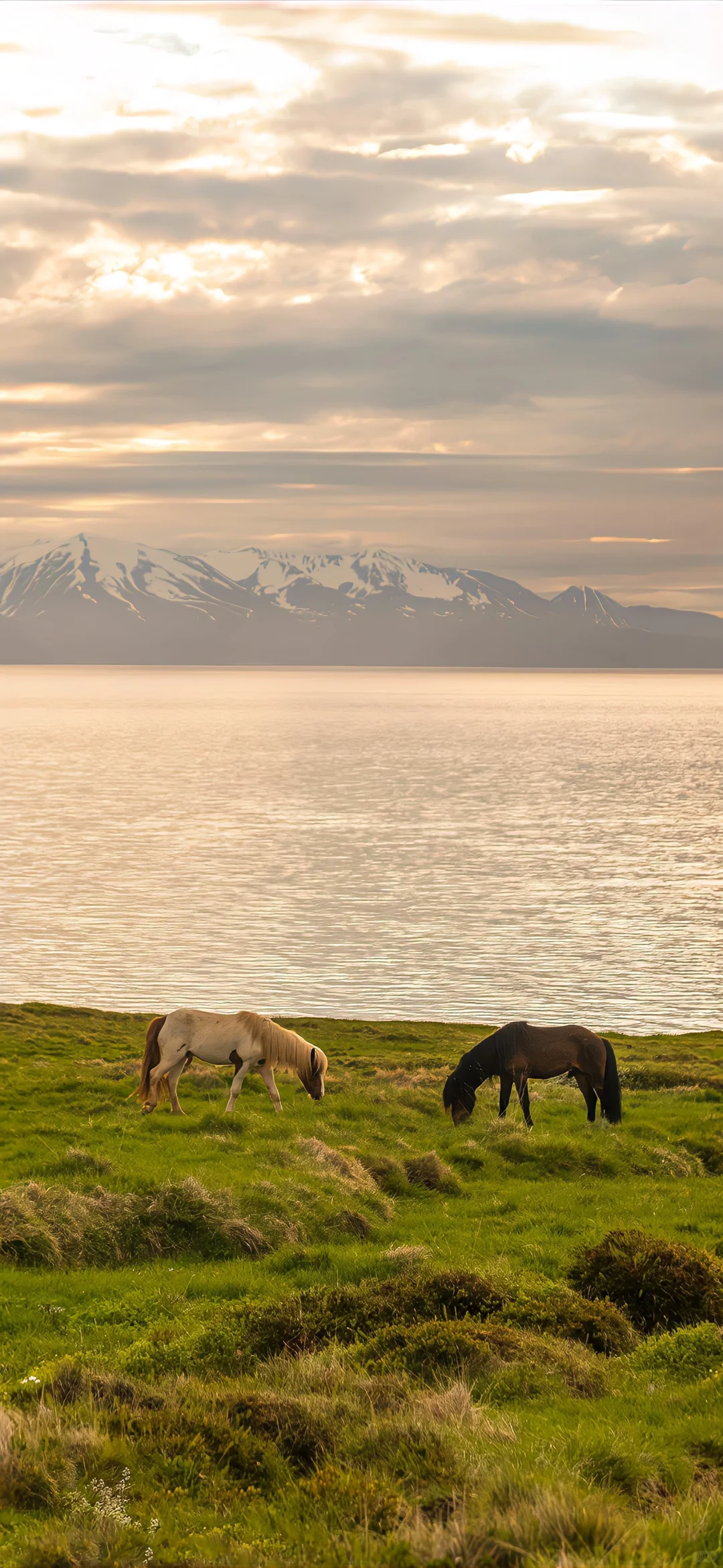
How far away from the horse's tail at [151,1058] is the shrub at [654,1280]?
10085 mm

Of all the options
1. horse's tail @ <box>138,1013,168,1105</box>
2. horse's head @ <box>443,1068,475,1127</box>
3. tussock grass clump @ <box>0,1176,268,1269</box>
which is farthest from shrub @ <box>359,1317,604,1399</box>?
horse's head @ <box>443,1068,475,1127</box>

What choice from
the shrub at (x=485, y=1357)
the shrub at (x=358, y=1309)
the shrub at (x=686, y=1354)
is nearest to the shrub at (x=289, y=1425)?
the shrub at (x=485, y=1357)

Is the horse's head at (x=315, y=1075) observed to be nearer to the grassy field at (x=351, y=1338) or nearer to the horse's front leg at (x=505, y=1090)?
the grassy field at (x=351, y=1338)

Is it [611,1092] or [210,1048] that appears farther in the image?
[611,1092]

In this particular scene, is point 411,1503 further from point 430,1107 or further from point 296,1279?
point 430,1107

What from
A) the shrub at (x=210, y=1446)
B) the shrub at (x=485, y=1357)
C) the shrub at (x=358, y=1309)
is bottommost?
the shrub at (x=358, y=1309)

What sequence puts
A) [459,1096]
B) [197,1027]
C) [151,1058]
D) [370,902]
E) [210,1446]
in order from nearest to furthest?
[210,1446]
[197,1027]
[151,1058]
[459,1096]
[370,902]

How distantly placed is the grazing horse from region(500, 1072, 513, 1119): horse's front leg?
0.6 inches

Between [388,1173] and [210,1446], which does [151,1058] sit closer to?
[388,1173]

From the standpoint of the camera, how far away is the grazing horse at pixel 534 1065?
2272 centimetres

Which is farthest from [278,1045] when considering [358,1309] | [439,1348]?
[439,1348]

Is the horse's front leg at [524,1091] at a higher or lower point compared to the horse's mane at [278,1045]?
lower

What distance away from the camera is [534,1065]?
22.7 m

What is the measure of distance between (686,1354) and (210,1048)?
11.8m
